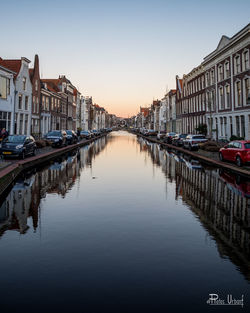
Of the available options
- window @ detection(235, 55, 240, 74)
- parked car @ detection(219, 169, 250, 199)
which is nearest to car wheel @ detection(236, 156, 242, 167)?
parked car @ detection(219, 169, 250, 199)

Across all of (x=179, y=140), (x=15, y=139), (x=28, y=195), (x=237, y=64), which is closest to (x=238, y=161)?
(x=28, y=195)

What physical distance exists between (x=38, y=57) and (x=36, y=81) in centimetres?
508

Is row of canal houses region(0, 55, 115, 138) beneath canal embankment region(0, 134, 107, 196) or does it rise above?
above

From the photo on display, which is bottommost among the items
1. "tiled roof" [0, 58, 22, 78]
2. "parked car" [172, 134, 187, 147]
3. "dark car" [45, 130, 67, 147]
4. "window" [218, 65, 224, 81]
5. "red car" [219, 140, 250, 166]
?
"parked car" [172, 134, 187, 147]

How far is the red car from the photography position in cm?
1783

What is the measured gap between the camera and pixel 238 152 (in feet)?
60.3

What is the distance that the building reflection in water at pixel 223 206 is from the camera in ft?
19.3

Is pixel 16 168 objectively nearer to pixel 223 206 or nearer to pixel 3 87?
pixel 223 206

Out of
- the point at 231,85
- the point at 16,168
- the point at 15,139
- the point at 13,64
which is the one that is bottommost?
the point at 16,168

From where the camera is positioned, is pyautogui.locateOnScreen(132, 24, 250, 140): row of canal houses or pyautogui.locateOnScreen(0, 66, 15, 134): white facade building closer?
pyautogui.locateOnScreen(132, 24, 250, 140): row of canal houses

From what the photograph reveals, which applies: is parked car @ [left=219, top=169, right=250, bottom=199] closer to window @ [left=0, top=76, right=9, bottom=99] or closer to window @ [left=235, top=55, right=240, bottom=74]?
window @ [left=235, top=55, right=240, bottom=74]

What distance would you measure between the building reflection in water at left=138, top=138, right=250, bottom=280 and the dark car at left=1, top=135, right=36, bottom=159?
34.6 ft

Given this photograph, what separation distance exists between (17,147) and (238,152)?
14248mm

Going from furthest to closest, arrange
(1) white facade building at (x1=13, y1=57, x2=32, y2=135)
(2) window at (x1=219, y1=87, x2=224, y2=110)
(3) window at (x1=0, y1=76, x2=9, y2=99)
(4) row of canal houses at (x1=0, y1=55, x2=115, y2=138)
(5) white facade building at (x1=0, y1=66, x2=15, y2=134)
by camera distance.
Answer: (2) window at (x1=219, y1=87, x2=224, y2=110) < (1) white facade building at (x1=13, y1=57, x2=32, y2=135) < (4) row of canal houses at (x1=0, y1=55, x2=115, y2=138) < (5) white facade building at (x1=0, y1=66, x2=15, y2=134) < (3) window at (x1=0, y1=76, x2=9, y2=99)
